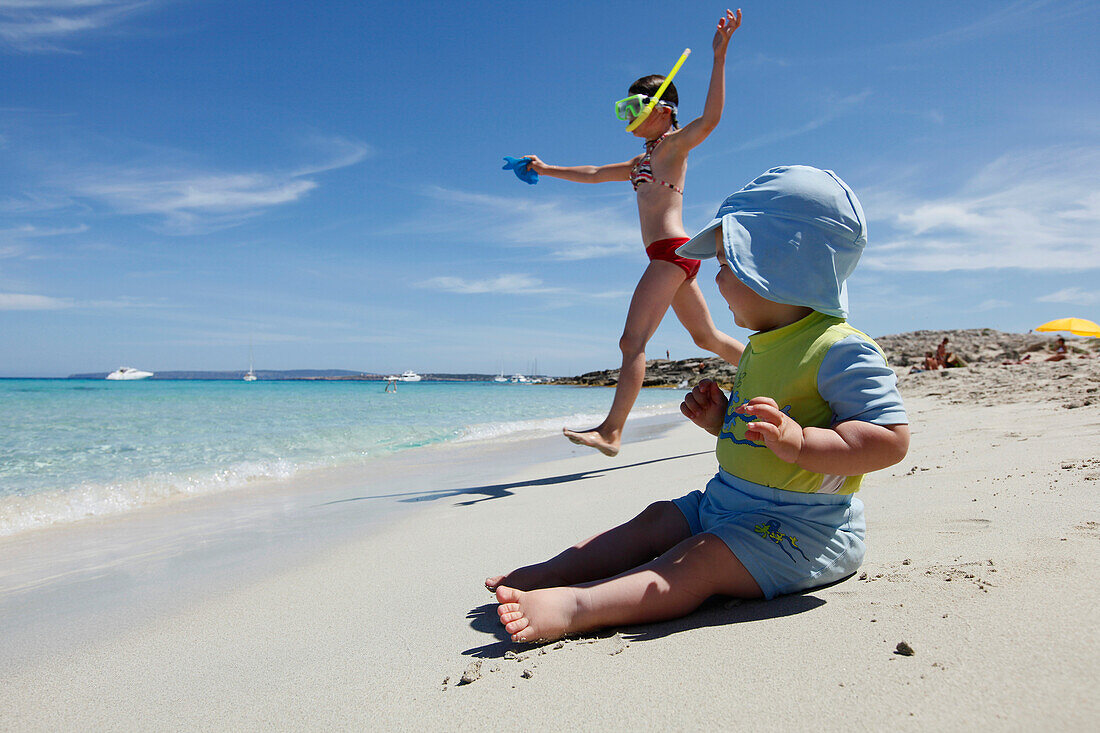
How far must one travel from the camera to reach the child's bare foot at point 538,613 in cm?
135

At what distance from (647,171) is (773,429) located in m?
2.70

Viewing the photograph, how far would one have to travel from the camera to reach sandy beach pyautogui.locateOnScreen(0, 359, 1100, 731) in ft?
3.22

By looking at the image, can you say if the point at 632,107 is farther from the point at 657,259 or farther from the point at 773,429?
the point at 773,429

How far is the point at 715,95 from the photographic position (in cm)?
315

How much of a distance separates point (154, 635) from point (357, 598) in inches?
20.2

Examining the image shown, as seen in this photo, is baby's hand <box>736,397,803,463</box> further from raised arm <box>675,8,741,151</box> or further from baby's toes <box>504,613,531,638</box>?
raised arm <box>675,8,741,151</box>

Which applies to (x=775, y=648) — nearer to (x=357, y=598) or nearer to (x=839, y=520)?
(x=839, y=520)

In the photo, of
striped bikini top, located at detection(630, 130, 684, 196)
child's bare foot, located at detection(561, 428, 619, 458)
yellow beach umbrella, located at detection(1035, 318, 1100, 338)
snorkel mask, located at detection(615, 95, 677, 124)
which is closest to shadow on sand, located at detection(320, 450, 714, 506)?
child's bare foot, located at detection(561, 428, 619, 458)

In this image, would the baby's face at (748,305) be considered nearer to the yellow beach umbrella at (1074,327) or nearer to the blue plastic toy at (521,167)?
the blue plastic toy at (521,167)

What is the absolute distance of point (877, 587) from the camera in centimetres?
143

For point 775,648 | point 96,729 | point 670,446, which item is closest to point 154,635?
point 96,729

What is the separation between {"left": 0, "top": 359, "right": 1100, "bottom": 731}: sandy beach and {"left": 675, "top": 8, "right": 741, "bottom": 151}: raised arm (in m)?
1.86

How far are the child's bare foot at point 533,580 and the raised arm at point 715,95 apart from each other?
2373 millimetres

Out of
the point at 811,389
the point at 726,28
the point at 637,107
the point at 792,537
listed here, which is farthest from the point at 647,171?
the point at 792,537
